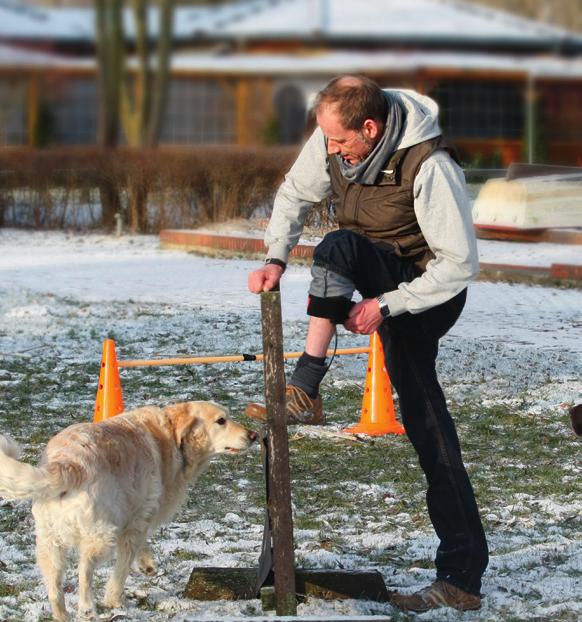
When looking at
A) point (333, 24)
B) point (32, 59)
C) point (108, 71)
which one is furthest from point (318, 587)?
point (333, 24)

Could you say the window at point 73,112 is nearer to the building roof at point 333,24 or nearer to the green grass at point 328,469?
the building roof at point 333,24

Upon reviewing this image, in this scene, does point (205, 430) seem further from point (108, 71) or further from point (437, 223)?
point (108, 71)

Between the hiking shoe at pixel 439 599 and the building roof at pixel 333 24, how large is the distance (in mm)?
18149

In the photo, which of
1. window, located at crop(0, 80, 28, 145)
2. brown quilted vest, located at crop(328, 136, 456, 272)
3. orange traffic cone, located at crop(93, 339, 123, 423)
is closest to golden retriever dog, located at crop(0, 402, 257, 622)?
brown quilted vest, located at crop(328, 136, 456, 272)

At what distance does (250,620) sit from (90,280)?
33.5 ft

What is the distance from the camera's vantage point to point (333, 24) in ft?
90.4

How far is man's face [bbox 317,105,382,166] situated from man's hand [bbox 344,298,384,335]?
491 millimetres

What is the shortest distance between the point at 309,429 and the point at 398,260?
10.9ft

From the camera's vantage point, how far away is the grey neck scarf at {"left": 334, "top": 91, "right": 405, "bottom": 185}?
12.4 ft

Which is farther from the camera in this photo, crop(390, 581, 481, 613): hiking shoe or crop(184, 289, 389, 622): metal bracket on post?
crop(390, 581, 481, 613): hiking shoe

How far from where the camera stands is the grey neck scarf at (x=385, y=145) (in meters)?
3.79

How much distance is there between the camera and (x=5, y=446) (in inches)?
154

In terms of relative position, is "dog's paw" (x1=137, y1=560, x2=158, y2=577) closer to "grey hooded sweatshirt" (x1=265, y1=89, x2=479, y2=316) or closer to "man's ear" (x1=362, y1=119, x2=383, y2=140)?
"grey hooded sweatshirt" (x1=265, y1=89, x2=479, y2=316)

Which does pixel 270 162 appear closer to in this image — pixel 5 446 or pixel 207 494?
pixel 207 494
